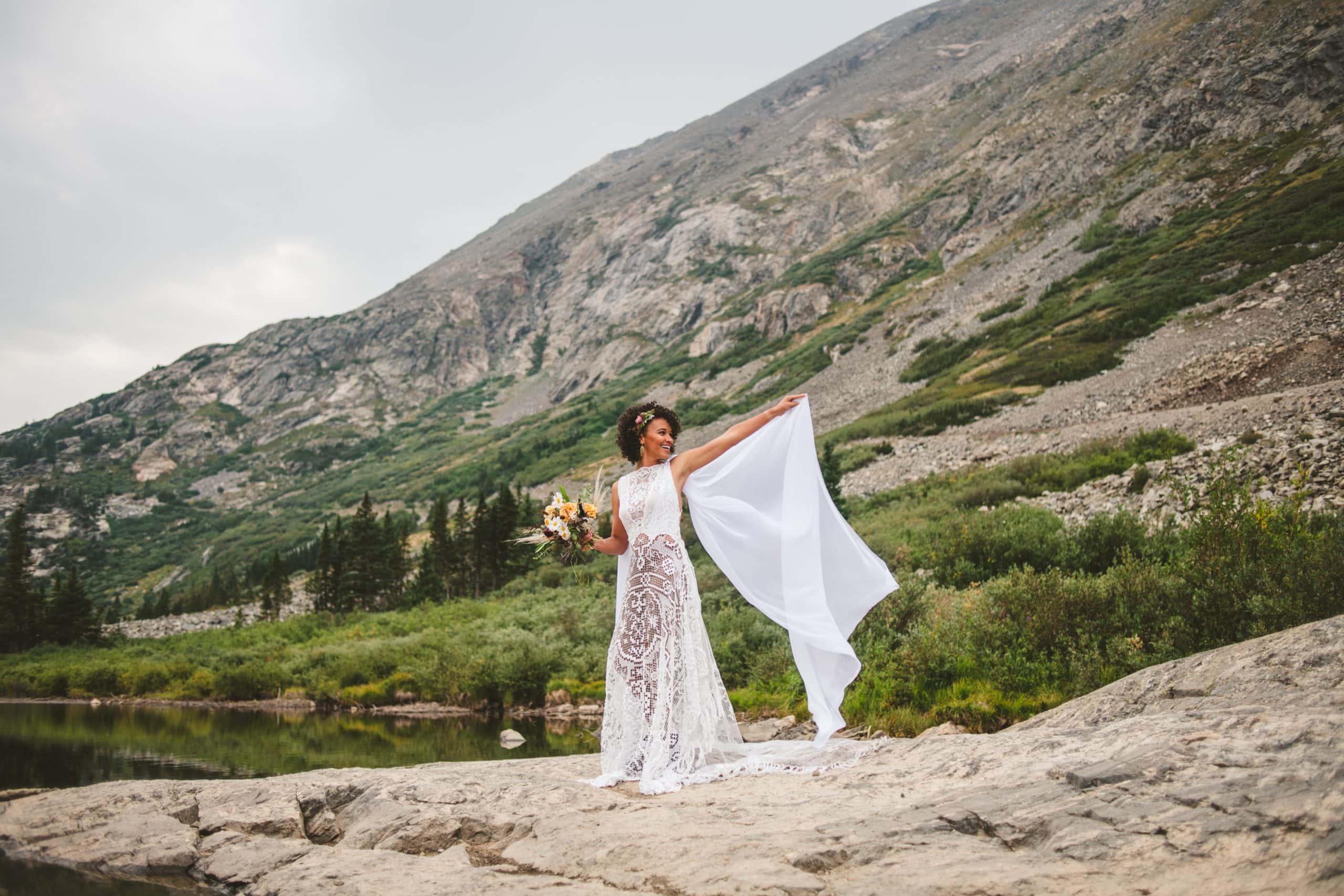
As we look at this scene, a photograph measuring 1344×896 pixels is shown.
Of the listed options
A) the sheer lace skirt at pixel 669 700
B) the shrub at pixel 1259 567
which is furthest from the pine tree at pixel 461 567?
the shrub at pixel 1259 567

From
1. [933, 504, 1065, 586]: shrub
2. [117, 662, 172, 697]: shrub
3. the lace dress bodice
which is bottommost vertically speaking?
[933, 504, 1065, 586]: shrub

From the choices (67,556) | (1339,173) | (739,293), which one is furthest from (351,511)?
(1339,173)

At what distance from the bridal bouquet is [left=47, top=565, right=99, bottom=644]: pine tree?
5473 cm

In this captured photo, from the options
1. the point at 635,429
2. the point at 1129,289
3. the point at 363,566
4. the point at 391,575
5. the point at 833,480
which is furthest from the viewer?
the point at 391,575

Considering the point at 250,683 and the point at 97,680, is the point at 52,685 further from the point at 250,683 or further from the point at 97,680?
the point at 250,683

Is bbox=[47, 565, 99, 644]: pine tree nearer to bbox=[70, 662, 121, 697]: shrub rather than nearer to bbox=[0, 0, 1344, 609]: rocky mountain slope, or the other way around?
bbox=[70, 662, 121, 697]: shrub

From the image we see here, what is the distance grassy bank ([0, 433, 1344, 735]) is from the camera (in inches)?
306

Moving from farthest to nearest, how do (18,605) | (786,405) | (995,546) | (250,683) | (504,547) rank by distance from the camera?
1. (504,547)
2. (18,605)
3. (250,683)
4. (995,546)
5. (786,405)

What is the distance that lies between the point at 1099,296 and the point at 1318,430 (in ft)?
106

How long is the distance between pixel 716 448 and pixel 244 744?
1378 cm

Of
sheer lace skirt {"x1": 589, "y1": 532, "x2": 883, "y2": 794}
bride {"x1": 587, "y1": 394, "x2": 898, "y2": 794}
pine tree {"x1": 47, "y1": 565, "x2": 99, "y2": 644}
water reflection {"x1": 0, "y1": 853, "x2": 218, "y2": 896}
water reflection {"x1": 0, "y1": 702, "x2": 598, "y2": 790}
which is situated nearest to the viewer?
water reflection {"x1": 0, "y1": 853, "x2": 218, "y2": 896}

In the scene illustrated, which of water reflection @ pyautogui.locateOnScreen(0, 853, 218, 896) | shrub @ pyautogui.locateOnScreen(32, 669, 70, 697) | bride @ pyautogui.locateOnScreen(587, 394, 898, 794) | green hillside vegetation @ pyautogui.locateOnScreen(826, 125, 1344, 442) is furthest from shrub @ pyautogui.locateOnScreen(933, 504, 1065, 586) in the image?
shrub @ pyautogui.locateOnScreen(32, 669, 70, 697)

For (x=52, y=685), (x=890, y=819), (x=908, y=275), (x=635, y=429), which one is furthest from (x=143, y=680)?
(x=908, y=275)

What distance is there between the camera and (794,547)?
6238 mm
